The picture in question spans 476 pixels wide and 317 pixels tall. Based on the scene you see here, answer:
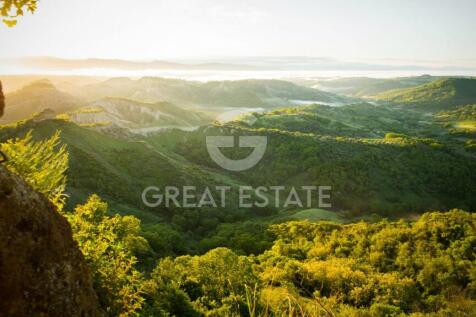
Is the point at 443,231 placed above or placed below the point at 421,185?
above

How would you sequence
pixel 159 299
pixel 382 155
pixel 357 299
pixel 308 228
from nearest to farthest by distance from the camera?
pixel 159 299
pixel 357 299
pixel 308 228
pixel 382 155

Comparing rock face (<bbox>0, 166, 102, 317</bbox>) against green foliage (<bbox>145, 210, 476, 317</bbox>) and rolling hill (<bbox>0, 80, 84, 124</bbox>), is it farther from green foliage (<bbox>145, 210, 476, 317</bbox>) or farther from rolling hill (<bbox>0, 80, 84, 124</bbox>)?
rolling hill (<bbox>0, 80, 84, 124</bbox>)

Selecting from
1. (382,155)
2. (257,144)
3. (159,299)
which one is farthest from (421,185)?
(159,299)

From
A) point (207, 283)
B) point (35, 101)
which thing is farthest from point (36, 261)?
point (35, 101)

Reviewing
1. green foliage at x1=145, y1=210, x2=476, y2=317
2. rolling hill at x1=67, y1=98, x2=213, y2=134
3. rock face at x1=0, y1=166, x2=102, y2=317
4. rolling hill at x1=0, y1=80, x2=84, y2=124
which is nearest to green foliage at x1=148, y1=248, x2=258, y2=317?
green foliage at x1=145, y1=210, x2=476, y2=317

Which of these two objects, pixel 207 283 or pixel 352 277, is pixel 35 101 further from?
pixel 352 277

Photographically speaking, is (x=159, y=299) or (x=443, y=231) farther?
(x=443, y=231)

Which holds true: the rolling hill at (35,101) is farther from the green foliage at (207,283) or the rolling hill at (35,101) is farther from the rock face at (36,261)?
the rock face at (36,261)

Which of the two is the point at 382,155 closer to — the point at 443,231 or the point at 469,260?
the point at 443,231
